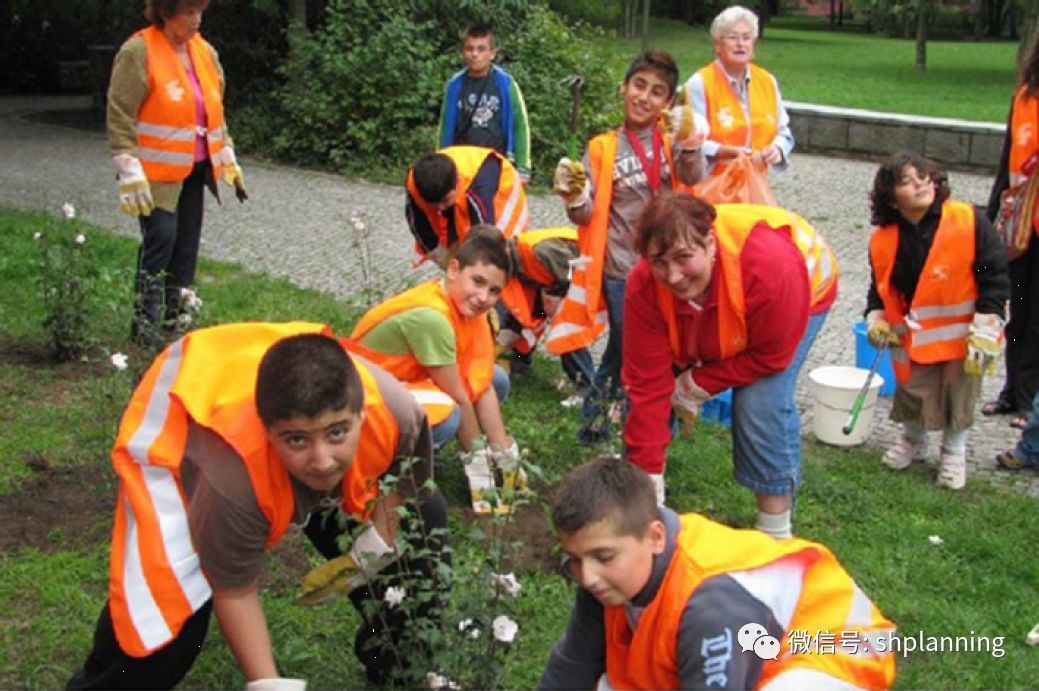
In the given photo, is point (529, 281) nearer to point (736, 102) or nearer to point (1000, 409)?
point (736, 102)

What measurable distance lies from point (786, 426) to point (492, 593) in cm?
145

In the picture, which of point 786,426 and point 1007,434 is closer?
point 786,426

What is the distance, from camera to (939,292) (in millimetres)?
5012

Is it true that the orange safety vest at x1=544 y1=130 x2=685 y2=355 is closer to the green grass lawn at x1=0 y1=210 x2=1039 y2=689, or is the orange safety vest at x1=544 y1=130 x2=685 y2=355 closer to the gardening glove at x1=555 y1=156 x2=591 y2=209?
the gardening glove at x1=555 y1=156 x2=591 y2=209

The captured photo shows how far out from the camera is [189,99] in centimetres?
594

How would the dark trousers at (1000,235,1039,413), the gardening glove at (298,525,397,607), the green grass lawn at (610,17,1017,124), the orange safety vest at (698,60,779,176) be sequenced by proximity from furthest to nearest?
1. the green grass lawn at (610,17,1017,124)
2. the orange safety vest at (698,60,779,176)
3. the dark trousers at (1000,235,1039,413)
4. the gardening glove at (298,525,397,607)

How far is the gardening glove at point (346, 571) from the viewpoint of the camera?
3051 millimetres

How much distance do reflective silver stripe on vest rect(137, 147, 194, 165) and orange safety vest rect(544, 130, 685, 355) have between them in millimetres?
1984

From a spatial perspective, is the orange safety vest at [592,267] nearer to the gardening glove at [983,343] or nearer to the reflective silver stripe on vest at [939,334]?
the reflective silver stripe on vest at [939,334]

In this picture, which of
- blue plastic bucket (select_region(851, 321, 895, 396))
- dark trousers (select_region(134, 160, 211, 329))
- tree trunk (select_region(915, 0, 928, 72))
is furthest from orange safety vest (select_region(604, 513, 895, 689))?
tree trunk (select_region(915, 0, 928, 72))

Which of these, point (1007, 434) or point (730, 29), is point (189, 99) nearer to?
point (730, 29)

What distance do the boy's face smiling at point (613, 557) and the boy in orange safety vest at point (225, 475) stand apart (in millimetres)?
564

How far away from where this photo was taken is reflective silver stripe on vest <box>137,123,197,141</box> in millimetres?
5855

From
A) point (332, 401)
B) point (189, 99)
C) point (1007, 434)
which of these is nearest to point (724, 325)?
point (332, 401)
